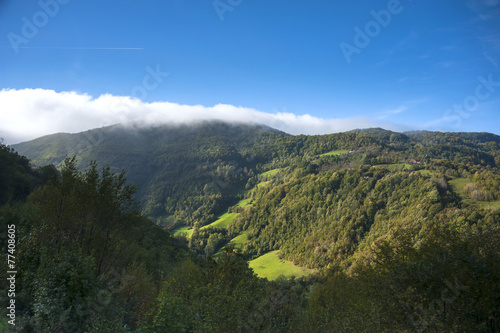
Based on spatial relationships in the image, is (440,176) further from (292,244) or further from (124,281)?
(124,281)

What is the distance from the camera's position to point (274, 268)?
159375mm

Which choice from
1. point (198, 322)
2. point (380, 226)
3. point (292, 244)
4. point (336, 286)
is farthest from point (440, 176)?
point (198, 322)

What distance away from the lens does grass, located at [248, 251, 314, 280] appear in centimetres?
14662

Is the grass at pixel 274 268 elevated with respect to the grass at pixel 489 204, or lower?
lower

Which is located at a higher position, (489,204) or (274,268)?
(489,204)

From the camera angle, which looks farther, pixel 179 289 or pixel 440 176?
Answer: pixel 440 176

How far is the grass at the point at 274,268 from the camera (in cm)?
14662

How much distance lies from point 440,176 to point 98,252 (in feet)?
641

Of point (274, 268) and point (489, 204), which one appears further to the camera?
point (274, 268)

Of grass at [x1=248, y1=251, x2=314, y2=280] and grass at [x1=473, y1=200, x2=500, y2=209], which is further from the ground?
grass at [x1=473, y1=200, x2=500, y2=209]

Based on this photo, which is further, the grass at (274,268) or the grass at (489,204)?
the grass at (274,268)

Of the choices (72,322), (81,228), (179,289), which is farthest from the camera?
(179,289)

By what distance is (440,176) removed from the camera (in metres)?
158

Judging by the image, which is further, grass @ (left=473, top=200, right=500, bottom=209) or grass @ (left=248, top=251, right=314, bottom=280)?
grass @ (left=248, top=251, right=314, bottom=280)
